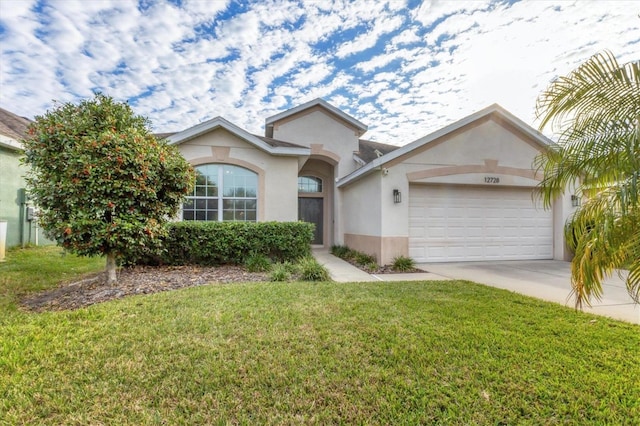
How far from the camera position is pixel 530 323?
4465 mm

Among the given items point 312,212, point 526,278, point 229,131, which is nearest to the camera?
point 526,278

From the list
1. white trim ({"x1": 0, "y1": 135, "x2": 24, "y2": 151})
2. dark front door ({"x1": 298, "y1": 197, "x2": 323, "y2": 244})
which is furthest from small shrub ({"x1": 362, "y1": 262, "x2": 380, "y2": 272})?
white trim ({"x1": 0, "y1": 135, "x2": 24, "y2": 151})

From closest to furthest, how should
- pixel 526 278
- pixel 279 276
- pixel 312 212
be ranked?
pixel 279 276 → pixel 526 278 → pixel 312 212

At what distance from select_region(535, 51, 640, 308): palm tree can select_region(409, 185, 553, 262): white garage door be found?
628 centimetres

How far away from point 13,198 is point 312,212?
39.1 feet

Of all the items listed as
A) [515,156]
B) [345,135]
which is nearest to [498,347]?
[515,156]

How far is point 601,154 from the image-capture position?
3254mm

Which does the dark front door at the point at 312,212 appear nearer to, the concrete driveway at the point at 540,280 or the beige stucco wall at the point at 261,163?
the beige stucco wall at the point at 261,163

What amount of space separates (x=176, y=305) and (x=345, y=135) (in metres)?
11.8

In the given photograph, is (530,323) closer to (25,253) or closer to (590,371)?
(590,371)

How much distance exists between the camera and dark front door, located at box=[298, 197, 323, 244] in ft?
52.5

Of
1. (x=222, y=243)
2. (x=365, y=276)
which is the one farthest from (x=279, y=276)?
(x=222, y=243)

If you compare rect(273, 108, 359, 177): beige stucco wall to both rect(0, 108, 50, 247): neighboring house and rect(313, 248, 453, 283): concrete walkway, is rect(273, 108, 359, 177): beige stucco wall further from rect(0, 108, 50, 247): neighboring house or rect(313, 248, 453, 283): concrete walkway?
rect(0, 108, 50, 247): neighboring house

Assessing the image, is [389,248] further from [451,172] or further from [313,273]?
[451,172]
